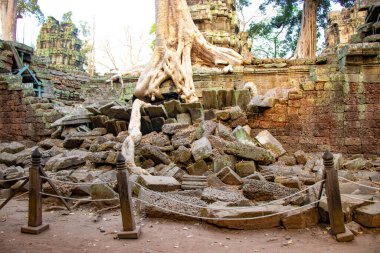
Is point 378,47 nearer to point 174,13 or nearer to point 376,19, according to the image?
point 376,19

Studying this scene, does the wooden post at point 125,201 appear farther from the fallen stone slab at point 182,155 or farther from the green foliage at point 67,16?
the green foliage at point 67,16

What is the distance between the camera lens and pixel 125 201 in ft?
9.92

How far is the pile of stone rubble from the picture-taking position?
131 inches

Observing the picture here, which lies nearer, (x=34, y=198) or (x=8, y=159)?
(x=34, y=198)

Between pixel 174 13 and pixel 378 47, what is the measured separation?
5288 mm

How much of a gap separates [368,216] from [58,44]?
2346cm

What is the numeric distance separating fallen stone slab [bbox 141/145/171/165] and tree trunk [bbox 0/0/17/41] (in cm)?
1422

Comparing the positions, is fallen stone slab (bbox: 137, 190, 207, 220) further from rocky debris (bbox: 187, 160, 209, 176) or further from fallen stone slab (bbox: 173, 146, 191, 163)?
fallen stone slab (bbox: 173, 146, 191, 163)

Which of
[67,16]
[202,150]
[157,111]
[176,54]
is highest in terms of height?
[67,16]

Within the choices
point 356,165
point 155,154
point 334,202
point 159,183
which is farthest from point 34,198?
point 356,165

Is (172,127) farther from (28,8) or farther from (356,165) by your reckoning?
(28,8)

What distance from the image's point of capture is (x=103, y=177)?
4746 mm

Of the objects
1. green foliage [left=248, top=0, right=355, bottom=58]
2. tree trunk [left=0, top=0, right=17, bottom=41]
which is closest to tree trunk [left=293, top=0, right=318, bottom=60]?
green foliage [left=248, top=0, right=355, bottom=58]

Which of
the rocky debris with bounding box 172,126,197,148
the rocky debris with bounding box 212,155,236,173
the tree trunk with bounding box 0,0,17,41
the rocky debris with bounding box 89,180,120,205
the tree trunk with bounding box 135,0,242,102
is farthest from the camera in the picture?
the tree trunk with bounding box 0,0,17,41
